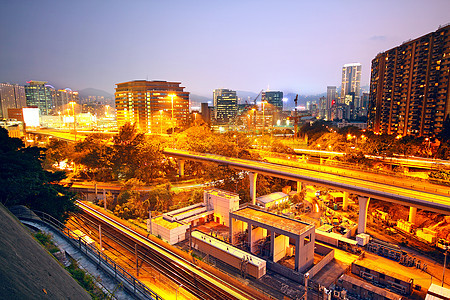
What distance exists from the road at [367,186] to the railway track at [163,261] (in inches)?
476

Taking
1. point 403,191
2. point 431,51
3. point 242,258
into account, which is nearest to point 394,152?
point 403,191

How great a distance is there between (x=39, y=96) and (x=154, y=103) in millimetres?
82611

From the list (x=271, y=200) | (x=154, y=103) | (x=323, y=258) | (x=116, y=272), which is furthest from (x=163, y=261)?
(x=154, y=103)

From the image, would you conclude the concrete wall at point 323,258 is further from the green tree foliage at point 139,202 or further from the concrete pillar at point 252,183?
the green tree foliage at point 139,202

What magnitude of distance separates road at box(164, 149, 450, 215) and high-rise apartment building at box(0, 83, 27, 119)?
155 metres

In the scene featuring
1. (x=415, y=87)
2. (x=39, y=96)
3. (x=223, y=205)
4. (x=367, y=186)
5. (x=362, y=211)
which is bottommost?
(x=223, y=205)

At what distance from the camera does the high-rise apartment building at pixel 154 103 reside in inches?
3971

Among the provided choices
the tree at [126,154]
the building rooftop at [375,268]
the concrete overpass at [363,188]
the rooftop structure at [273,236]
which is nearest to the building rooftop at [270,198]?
the concrete overpass at [363,188]

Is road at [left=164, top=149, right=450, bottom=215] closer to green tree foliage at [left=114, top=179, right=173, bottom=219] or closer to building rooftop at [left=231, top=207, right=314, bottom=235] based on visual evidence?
building rooftop at [left=231, top=207, right=314, bottom=235]

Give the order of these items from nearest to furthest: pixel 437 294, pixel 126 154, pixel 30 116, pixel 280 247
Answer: pixel 437 294 → pixel 280 247 → pixel 126 154 → pixel 30 116

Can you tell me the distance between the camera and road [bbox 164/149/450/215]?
58.6 feet

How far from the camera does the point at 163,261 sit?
16891mm

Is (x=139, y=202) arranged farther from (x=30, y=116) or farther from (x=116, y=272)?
(x=30, y=116)

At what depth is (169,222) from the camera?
21562 mm
